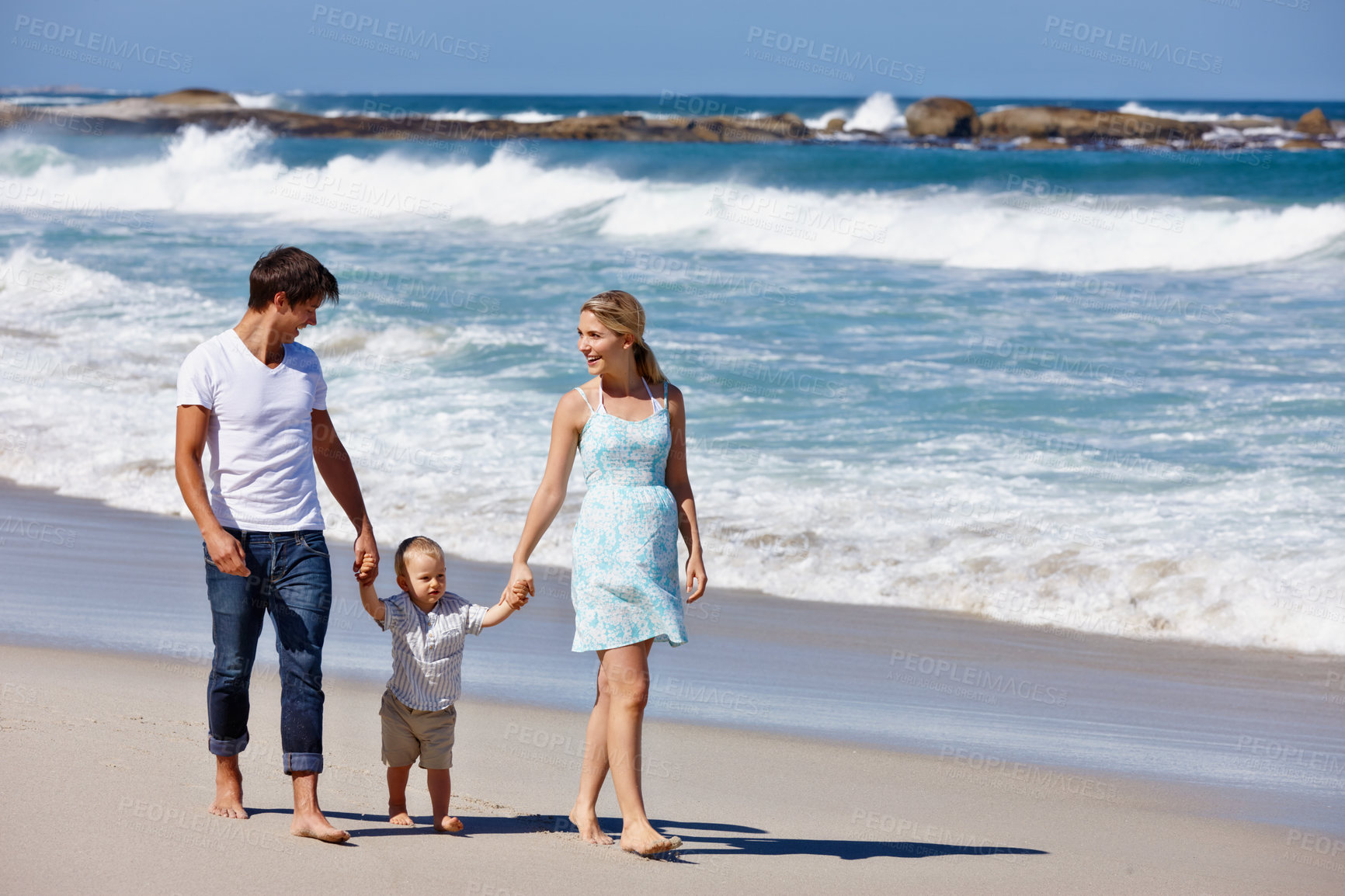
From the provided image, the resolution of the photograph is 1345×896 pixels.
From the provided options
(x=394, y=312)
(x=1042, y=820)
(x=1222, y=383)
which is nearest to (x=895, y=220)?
(x=394, y=312)

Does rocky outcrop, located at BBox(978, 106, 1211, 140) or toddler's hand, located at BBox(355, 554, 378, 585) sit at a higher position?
rocky outcrop, located at BBox(978, 106, 1211, 140)

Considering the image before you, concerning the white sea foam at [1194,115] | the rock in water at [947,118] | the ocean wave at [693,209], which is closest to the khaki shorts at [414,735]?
the ocean wave at [693,209]

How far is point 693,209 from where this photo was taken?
31.5 m

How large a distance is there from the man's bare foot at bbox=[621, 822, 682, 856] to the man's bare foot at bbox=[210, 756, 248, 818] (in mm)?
1105

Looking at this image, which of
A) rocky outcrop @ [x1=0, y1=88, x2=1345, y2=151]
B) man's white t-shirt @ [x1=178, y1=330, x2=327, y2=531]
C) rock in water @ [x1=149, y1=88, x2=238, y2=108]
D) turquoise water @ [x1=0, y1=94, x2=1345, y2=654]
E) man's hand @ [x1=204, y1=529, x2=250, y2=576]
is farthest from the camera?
rock in water @ [x1=149, y1=88, x2=238, y2=108]

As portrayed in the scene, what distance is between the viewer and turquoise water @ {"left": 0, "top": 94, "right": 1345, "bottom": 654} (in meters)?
7.96

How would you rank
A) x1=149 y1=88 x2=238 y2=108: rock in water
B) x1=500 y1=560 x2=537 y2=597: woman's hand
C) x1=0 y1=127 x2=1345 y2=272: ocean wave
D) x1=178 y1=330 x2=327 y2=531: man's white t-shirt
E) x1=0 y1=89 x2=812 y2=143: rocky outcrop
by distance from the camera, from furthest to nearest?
1. x1=149 y1=88 x2=238 y2=108: rock in water
2. x1=0 y1=89 x2=812 y2=143: rocky outcrop
3. x1=0 y1=127 x2=1345 y2=272: ocean wave
4. x1=500 y1=560 x2=537 y2=597: woman's hand
5. x1=178 y1=330 x2=327 y2=531: man's white t-shirt

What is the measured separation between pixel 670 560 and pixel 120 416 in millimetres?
8881

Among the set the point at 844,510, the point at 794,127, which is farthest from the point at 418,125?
the point at 844,510

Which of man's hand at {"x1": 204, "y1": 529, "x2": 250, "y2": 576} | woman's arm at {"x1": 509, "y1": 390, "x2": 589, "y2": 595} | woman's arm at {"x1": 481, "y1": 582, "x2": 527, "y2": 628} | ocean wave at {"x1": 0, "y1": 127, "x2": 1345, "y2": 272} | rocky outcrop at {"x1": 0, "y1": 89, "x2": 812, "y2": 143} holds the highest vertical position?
rocky outcrop at {"x1": 0, "y1": 89, "x2": 812, "y2": 143}

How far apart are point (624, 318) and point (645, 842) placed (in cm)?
152

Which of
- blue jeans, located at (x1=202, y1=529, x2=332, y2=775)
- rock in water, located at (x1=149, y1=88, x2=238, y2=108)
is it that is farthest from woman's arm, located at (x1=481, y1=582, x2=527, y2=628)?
rock in water, located at (x1=149, y1=88, x2=238, y2=108)

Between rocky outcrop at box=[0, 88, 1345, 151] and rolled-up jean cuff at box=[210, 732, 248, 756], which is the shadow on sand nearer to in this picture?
rolled-up jean cuff at box=[210, 732, 248, 756]

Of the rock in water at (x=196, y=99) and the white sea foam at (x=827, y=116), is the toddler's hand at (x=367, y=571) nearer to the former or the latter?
the white sea foam at (x=827, y=116)
